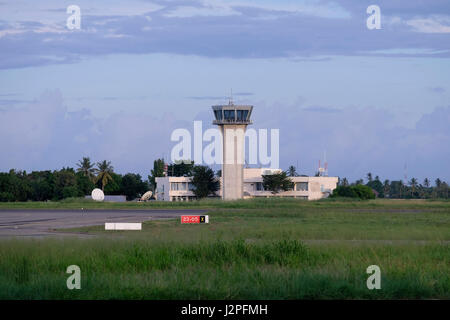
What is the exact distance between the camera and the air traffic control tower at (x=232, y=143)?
96.6 meters

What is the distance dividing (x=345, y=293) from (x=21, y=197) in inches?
3989

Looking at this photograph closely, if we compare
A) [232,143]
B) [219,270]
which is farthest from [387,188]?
[219,270]

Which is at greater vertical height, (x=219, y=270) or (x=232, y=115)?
(x=232, y=115)

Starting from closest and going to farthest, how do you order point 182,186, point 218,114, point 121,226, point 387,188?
1. point 121,226
2. point 218,114
3. point 182,186
4. point 387,188

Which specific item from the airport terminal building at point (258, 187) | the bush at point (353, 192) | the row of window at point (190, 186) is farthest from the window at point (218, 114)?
the bush at point (353, 192)

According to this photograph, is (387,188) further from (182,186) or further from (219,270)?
(219,270)

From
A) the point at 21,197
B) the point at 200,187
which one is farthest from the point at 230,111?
the point at 21,197

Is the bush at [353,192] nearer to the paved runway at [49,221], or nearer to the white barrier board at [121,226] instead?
the paved runway at [49,221]

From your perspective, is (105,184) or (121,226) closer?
(121,226)

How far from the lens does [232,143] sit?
97500mm

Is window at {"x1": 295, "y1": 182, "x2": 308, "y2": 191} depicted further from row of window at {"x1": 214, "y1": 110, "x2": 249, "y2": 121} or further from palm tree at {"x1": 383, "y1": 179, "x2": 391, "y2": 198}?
palm tree at {"x1": 383, "y1": 179, "x2": 391, "y2": 198}

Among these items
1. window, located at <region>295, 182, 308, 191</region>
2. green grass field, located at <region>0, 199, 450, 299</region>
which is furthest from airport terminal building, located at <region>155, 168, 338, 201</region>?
green grass field, located at <region>0, 199, 450, 299</region>

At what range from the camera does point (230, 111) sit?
96438 mm
